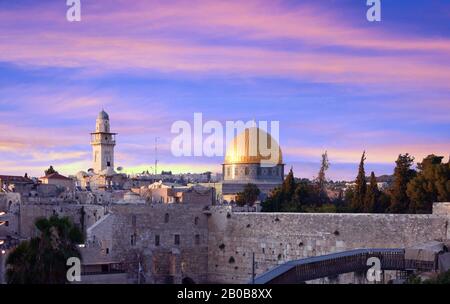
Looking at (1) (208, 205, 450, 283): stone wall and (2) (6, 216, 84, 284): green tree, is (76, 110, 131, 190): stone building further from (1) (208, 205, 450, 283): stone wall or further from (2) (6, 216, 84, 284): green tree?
(2) (6, 216, 84, 284): green tree

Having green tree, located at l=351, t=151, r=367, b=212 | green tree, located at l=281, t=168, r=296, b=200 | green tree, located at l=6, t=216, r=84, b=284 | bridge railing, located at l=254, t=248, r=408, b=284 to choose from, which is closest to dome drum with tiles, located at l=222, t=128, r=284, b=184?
green tree, located at l=281, t=168, r=296, b=200

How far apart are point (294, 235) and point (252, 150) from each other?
26.5 m

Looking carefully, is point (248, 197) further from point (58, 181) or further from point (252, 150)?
point (58, 181)

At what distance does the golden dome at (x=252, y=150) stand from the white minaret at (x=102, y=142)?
25.8ft

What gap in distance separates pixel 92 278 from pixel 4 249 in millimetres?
2818

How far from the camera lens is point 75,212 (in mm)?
28344

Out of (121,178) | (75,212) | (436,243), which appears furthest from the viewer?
(121,178)

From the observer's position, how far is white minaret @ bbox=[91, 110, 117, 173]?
2053 inches

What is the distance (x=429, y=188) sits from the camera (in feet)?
86.7

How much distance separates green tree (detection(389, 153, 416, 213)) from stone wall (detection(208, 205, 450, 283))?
5197mm

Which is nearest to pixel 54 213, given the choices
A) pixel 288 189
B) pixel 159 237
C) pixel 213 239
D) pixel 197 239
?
pixel 159 237

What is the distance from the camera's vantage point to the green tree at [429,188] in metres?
26.1
